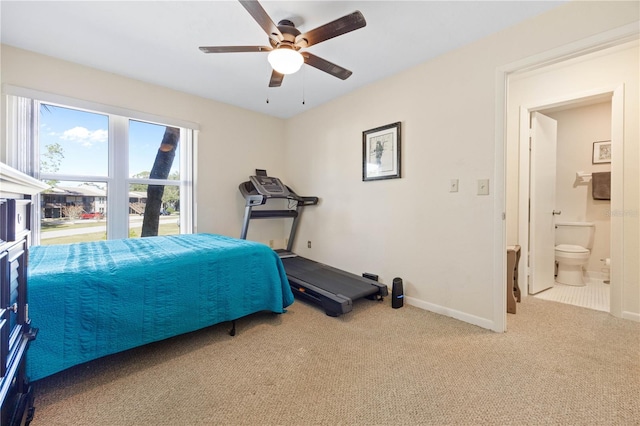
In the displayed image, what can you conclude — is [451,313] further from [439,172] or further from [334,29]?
[334,29]

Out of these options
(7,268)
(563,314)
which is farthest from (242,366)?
(563,314)

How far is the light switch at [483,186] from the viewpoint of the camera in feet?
7.08

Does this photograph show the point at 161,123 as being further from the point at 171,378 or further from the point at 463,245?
→ the point at 463,245

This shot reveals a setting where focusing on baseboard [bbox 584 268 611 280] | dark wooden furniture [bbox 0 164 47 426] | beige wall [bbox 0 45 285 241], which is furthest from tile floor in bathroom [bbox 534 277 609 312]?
dark wooden furniture [bbox 0 164 47 426]

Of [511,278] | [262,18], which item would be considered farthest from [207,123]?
[511,278]

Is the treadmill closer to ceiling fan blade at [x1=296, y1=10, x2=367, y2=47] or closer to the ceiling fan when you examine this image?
the ceiling fan

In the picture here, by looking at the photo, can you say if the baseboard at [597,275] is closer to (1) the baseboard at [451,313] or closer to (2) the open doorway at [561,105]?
(2) the open doorway at [561,105]

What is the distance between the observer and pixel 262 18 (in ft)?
5.31

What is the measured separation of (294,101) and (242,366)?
3.13 metres

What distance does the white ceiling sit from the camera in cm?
187

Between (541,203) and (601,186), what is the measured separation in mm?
1252

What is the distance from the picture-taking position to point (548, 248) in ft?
10.3

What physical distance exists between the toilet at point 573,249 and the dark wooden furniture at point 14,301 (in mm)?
4809

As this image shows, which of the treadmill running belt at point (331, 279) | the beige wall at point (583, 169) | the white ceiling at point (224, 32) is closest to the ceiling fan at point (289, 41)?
the white ceiling at point (224, 32)
